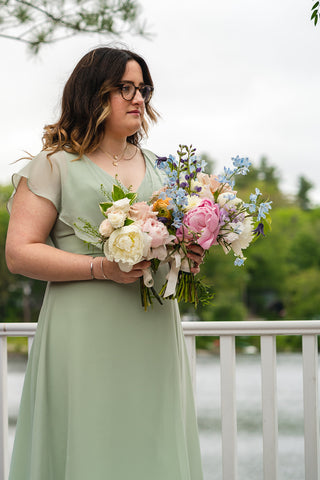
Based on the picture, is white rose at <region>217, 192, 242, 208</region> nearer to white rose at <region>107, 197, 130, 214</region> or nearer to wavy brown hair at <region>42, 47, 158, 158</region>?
white rose at <region>107, 197, 130, 214</region>

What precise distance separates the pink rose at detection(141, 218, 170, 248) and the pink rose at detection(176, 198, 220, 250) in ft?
0.18

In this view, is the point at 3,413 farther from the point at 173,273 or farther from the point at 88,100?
the point at 88,100

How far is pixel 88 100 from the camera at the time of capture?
1.99 metres

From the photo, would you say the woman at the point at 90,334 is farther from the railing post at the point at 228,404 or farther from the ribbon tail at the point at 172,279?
the railing post at the point at 228,404

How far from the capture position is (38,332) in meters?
1.95

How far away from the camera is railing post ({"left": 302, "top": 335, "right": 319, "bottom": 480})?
2.42 meters

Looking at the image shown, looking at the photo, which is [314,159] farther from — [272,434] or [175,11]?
[272,434]

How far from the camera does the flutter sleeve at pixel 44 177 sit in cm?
190

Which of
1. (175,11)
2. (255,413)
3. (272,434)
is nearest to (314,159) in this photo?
(175,11)

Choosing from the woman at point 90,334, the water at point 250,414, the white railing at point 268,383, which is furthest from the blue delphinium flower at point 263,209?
the water at point 250,414

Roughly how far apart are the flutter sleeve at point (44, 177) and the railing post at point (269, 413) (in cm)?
101

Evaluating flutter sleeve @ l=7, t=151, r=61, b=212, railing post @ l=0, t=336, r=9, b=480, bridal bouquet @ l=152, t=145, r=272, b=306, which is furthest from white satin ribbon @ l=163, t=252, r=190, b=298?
railing post @ l=0, t=336, r=9, b=480

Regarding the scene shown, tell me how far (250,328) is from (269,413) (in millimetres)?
329

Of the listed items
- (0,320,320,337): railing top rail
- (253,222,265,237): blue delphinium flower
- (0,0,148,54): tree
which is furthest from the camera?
(0,0,148,54): tree
